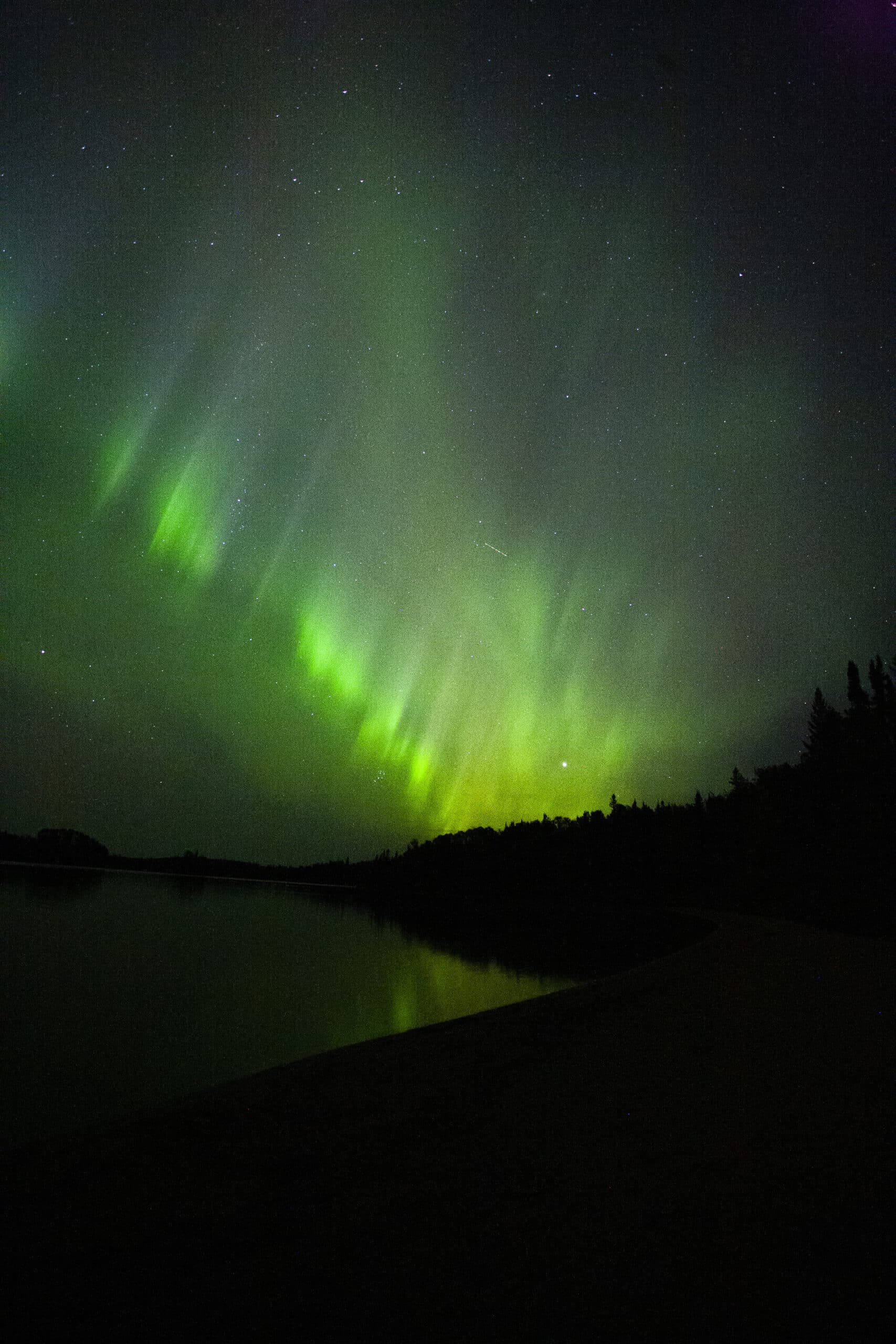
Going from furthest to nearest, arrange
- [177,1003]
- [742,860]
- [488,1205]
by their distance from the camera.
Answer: [742,860] < [177,1003] < [488,1205]

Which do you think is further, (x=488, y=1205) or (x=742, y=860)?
(x=742, y=860)

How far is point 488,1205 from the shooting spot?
164 inches

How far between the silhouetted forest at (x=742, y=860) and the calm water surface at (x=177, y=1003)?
7857mm

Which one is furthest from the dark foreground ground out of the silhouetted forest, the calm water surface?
the silhouetted forest

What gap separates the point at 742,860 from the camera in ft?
192

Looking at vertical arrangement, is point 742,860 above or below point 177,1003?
above

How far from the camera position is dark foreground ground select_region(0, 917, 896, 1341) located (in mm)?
3145

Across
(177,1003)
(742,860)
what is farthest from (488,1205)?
(742,860)

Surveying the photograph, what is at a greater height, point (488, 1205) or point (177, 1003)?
point (488, 1205)

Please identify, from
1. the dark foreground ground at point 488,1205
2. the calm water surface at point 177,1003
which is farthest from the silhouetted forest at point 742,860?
the dark foreground ground at point 488,1205

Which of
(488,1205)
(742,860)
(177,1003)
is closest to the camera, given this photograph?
(488,1205)

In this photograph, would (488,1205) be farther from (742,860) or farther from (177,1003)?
(742,860)

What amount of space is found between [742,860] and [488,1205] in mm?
62175

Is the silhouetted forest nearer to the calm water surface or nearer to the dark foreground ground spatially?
the calm water surface
